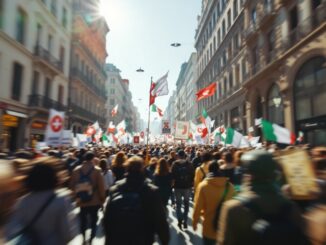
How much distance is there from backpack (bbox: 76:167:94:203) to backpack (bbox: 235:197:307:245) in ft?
14.7

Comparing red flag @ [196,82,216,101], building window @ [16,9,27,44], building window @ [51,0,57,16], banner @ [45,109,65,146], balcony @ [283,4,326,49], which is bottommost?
banner @ [45,109,65,146]

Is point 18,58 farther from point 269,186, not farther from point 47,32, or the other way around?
point 269,186

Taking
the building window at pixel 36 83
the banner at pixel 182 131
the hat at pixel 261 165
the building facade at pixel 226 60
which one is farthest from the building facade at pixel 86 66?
the hat at pixel 261 165

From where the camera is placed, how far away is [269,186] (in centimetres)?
224

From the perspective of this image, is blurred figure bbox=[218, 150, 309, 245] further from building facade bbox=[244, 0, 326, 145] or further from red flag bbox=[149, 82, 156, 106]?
building facade bbox=[244, 0, 326, 145]

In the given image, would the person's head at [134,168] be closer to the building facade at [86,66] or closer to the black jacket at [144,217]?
the black jacket at [144,217]

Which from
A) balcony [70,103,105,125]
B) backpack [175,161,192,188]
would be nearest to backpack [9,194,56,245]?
backpack [175,161,192,188]

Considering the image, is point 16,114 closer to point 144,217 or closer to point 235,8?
point 144,217

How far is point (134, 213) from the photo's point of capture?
10.0 feet

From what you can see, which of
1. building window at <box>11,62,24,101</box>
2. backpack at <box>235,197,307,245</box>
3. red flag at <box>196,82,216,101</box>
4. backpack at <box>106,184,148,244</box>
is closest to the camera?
backpack at <box>235,197,307,245</box>

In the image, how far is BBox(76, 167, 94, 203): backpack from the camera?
6062 millimetres

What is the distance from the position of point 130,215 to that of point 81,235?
459 cm

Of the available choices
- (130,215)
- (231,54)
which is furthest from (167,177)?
(231,54)

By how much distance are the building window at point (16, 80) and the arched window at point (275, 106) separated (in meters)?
17.2
